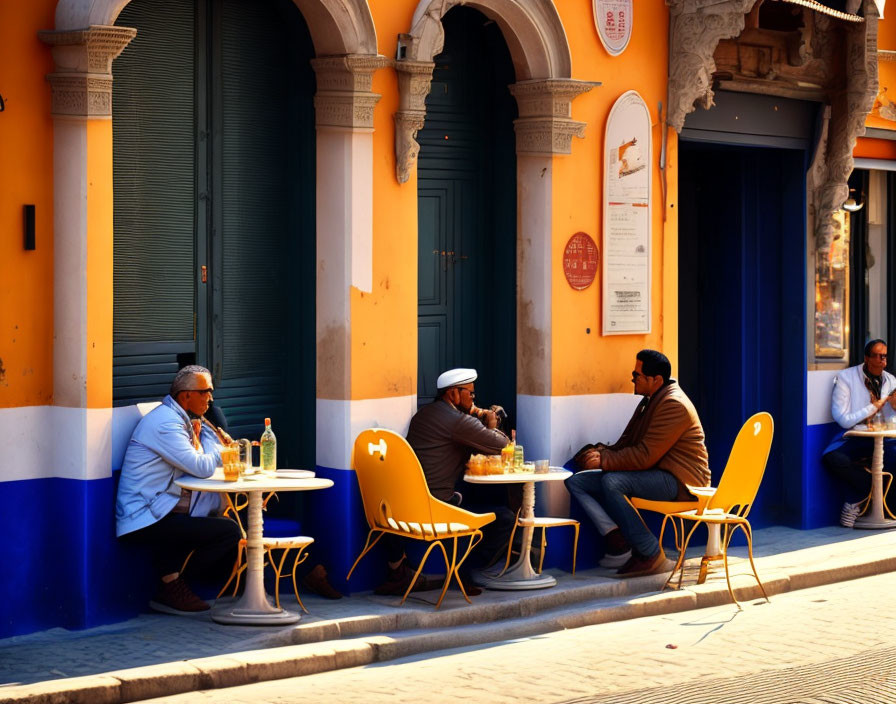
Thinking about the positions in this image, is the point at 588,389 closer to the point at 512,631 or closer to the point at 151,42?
the point at 512,631

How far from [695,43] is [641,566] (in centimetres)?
399

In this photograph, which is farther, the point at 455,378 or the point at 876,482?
the point at 876,482

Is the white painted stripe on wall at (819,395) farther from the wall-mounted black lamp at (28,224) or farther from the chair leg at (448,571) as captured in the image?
the wall-mounted black lamp at (28,224)

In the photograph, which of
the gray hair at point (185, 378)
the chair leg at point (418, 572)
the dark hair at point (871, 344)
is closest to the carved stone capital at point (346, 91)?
the gray hair at point (185, 378)

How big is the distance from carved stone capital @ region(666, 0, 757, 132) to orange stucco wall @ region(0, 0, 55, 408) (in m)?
5.10

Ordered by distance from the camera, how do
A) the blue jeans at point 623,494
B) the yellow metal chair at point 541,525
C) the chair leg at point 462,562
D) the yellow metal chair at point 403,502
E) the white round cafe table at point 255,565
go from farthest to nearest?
the blue jeans at point 623,494 → the yellow metal chair at point 541,525 → the chair leg at point 462,562 → the yellow metal chair at point 403,502 → the white round cafe table at point 255,565

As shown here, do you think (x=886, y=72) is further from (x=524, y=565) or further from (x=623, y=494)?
(x=524, y=565)

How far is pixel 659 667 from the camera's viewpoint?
→ 891 cm

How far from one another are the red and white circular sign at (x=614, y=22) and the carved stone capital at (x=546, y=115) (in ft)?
1.59

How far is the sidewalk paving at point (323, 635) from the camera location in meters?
8.12

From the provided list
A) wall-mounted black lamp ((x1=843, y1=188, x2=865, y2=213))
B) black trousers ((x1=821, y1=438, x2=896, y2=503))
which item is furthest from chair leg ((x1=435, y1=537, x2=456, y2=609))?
wall-mounted black lamp ((x1=843, y1=188, x2=865, y2=213))

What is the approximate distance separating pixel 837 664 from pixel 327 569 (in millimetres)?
3299

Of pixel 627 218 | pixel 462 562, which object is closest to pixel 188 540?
pixel 462 562

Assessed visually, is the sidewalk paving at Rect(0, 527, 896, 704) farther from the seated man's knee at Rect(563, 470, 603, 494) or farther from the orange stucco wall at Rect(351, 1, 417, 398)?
the orange stucco wall at Rect(351, 1, 417, 398)
